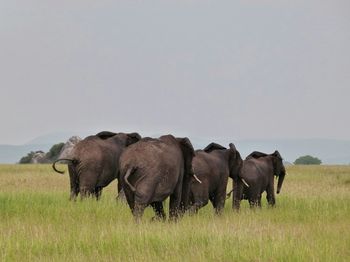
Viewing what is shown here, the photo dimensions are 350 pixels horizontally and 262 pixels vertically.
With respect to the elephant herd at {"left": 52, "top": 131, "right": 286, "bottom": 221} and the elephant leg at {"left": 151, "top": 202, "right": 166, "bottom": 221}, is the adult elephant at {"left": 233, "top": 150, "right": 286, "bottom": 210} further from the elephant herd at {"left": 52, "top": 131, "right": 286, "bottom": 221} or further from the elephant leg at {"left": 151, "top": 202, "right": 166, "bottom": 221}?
the elephant leg at {"left": 151, "top": 202, "right": 166, "bottom": 221}

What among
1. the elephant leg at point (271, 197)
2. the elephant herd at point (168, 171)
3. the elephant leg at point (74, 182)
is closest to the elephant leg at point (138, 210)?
the elephant herd at point (168, 171)

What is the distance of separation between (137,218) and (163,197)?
0.65 m

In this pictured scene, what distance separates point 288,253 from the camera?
24.7 feet

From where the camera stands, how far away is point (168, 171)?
35.0 ft

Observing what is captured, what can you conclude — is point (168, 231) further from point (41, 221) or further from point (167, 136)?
point (41, 221)

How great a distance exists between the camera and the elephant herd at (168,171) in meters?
10.4

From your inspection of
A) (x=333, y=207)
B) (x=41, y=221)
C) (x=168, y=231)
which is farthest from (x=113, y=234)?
(x=333, y=207)

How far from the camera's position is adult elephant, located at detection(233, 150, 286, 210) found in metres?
14.7

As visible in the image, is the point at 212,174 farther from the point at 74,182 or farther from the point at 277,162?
the point at 277,162

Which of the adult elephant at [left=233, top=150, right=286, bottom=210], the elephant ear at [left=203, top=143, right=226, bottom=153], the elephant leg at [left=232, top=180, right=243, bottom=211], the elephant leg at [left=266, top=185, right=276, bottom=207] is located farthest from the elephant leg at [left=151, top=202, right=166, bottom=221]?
the elephant leg at [left=266, top=185, right=276, bottom=207]

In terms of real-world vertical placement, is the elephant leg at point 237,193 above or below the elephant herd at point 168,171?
below

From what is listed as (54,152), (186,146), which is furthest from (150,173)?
(54,152)

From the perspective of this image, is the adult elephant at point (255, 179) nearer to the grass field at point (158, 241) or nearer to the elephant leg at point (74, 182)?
the grass field at point (158, 241)

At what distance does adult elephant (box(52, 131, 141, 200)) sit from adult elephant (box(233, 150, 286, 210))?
2.87 metres
